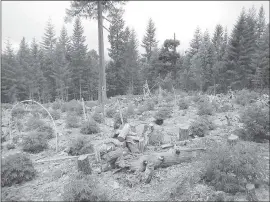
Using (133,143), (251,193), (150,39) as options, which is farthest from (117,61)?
(251,193)

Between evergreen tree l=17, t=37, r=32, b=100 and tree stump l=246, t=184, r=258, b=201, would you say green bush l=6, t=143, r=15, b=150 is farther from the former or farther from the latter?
evergreen tree l=17, t=37, r=32, b=100

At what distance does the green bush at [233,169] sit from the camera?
132 inches

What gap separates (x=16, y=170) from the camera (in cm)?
425

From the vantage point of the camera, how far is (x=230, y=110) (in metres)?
9.67

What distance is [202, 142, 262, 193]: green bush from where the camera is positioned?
3.35 m

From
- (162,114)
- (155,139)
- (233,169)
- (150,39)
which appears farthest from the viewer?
(150,39)

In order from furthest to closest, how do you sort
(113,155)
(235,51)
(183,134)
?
(235,51) → (183,134) → (113,155)

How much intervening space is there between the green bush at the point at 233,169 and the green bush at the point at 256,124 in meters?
2.07

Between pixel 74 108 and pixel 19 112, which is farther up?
pixel 74 108

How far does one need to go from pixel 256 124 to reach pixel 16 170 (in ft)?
19.9

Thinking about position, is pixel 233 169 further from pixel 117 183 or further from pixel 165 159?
pixel 117 183

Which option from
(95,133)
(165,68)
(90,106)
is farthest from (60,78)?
(95,133)

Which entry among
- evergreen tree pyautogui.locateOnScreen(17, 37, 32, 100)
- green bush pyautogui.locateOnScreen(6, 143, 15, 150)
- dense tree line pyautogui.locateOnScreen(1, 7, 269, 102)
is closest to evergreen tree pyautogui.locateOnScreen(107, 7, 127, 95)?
dense tree line pyautogui.locateOnScreen(1, 7, 269, 102)

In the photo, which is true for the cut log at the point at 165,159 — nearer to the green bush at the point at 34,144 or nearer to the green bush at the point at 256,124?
the green bush at the point at 256,124
